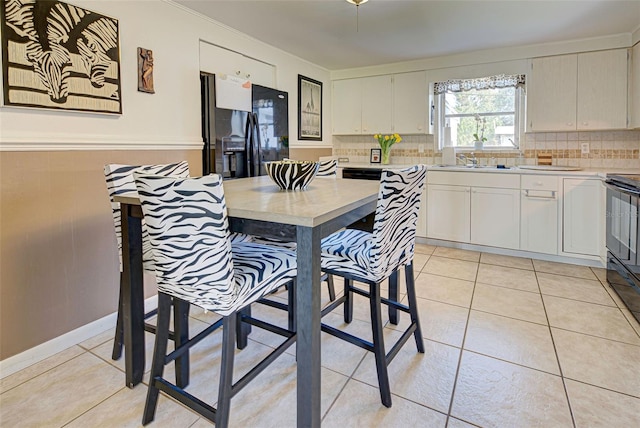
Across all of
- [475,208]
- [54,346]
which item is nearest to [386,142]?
[475,208]

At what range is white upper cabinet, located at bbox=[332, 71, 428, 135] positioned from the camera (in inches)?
177

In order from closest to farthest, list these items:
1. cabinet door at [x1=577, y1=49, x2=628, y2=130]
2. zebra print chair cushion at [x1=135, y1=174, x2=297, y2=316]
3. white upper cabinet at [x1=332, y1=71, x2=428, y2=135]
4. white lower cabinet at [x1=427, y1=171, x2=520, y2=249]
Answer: zebra print chair cushion at [x1=135, y1=174, x2=297, y2=316] < cabinet door at [x1=577, y1=49, x2=628, y2=130] < white lower cabinet at [x1=427, y1=171, x2=520, y2=249] < white upper cabinet at [x1=332, y1=71, x2=428, y2=135]

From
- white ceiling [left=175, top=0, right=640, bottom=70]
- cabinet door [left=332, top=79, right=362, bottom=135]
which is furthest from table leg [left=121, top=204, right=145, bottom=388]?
cabinet door [left=332, top=79, right=362, bottom=135]

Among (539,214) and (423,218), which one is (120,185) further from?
(539,214)

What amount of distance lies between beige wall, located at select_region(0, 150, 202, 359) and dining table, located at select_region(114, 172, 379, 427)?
677 mm

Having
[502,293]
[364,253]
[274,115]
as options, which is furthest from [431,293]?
[274,115]

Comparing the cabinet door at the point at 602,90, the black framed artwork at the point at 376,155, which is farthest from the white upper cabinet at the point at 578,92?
the black framed artwork at the point at 376,155

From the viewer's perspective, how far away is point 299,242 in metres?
1.26

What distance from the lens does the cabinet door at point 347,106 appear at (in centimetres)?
490

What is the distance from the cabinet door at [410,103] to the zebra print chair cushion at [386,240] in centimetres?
304

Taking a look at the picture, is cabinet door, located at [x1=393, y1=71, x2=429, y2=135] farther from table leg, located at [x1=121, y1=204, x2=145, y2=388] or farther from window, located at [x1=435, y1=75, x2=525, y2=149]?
table leg, located at [x1=121, y1=204, x2=145, y2=388]

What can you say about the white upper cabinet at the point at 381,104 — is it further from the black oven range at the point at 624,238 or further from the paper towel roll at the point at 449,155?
the black oven range at the point at 624,238

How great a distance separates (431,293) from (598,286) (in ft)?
4.59

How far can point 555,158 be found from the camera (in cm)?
400
